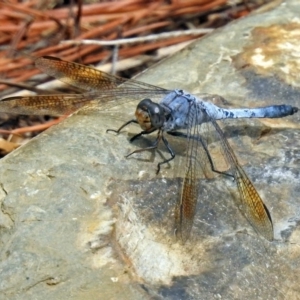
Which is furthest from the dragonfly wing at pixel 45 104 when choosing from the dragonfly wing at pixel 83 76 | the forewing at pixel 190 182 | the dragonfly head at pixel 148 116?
the forewing at pixel 190 182

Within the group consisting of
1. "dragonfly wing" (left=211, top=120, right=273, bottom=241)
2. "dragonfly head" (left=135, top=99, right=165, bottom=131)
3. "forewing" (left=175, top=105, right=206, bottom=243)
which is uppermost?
"dragonfly head" (left=135, top=99, right=165, bottom=131)

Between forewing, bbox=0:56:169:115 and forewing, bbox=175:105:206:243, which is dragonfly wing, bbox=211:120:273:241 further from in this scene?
forewing, bbox=0:56:169:115

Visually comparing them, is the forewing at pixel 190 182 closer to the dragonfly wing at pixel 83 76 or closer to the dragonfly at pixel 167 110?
the dragonfly at pixel 167 110

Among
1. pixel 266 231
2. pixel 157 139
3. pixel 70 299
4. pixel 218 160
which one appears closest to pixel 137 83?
pixel 157 139

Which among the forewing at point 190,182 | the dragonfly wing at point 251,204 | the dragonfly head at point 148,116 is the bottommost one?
the dragonfly wing at point 251,204

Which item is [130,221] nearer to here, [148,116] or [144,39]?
[148,116]

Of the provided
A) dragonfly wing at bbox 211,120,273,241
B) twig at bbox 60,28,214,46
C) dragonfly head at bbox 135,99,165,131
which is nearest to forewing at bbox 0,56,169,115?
dragonfly head at bbox 135,99,165,131
